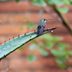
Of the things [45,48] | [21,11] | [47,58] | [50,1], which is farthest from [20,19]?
[50,1]

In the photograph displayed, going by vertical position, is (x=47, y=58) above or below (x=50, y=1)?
below

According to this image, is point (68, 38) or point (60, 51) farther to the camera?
point (68, 38)

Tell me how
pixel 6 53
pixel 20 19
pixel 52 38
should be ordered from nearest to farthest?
pixel 6 53, pixel 52 38, pixel 20 19

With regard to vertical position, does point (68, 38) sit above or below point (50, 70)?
above

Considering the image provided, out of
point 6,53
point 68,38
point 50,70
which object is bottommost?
point 50,70

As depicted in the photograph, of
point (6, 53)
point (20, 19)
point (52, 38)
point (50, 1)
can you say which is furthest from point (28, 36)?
point (20, 19)

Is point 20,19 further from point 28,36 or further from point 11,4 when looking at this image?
point 28,36

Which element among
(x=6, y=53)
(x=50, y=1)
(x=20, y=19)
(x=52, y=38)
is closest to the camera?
(x=6, y=53)

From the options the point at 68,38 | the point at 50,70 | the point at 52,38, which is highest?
the point at 52,38

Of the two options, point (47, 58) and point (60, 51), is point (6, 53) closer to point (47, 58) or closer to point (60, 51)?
point (60, 51)
